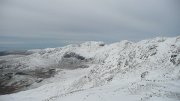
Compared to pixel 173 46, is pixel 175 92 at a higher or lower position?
lower

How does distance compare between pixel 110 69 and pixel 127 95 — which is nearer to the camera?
pixel 127 95

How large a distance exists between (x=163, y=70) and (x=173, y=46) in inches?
570

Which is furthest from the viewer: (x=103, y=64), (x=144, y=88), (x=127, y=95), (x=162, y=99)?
(x=103, y=64)

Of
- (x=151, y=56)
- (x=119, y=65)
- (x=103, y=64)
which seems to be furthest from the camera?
(x=103, y=64)

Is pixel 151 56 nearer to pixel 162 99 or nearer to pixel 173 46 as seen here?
pixel 173 46

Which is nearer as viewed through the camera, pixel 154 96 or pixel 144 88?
pixel 154 96

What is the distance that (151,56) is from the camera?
62156 millimetres

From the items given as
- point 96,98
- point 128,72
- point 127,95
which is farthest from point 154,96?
point 128,72

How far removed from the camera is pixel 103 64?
74438 mm

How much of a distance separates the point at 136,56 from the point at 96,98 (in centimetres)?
4263

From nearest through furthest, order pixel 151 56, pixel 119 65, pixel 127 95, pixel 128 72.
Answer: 1. pixel 127 95
2. pixel 128 72
3. pixel 151 56
4. pixel 119 65

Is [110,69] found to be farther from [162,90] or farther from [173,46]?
[162,90]

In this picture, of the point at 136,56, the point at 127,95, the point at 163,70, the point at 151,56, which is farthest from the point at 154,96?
the point at 136,56

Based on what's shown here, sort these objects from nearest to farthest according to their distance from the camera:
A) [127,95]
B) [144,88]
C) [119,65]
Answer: [127,95]
[144,88]
[119,65]
